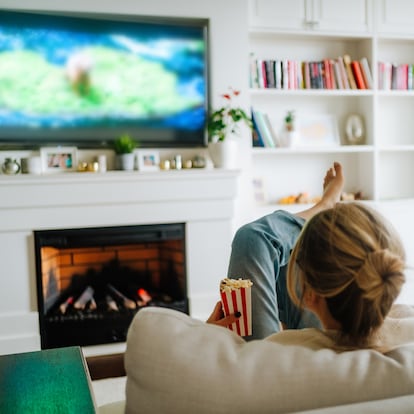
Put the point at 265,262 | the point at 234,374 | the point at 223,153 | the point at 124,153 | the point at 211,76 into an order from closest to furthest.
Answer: the point at 234,374 → the point at 265,262 → the point at 124,153 → the point at 223,153 → the point at 211,76

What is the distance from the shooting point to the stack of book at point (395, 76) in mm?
4379

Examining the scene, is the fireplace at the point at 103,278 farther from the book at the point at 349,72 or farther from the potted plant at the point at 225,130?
the book at the point at 349,72

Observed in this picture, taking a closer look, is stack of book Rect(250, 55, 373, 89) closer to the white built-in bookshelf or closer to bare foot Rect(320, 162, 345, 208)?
the white built-in bookshelf

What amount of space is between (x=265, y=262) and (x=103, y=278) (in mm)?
2184

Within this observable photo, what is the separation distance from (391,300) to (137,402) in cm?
45

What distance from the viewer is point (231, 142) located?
3.71 metres

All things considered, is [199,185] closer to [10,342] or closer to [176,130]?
[176,130]

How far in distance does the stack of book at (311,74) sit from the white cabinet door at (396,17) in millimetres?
275

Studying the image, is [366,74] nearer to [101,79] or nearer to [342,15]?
[342,15]

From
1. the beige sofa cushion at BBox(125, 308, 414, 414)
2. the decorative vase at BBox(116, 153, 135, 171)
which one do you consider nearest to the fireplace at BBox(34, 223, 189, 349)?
the decorative vase at BBox(116, 153, 135, 171)

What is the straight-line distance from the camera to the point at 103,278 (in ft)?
12.3

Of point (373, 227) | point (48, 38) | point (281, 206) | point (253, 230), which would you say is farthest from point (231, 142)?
point (373, 227)

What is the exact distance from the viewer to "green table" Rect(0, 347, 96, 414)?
131 cm

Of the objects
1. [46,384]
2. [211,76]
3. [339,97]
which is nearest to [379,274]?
[46,384]
